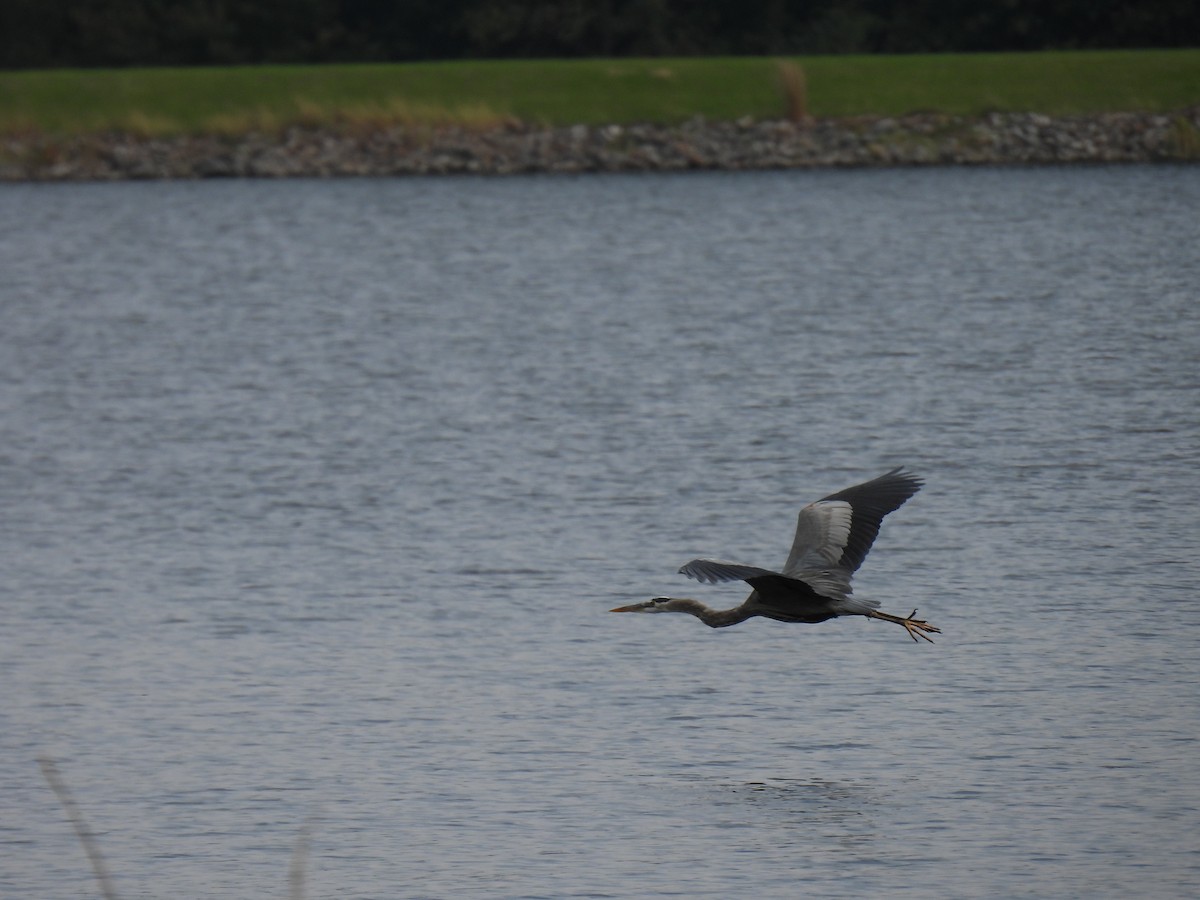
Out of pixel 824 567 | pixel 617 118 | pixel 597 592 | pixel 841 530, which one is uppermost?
pixel 841 530

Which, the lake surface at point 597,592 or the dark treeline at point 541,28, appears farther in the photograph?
the dark treeline at point 541,28

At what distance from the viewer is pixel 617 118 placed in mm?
44469

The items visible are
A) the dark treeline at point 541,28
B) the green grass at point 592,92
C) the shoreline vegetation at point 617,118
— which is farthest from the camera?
the dark treeline at point 541,28

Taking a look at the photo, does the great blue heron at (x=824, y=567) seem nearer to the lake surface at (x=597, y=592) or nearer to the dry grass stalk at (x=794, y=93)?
the lake surface at (x=597, y=592)

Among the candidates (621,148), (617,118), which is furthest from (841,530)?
(617,118)

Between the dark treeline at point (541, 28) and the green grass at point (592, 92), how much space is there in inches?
409

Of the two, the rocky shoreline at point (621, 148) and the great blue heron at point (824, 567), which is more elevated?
the great blue heron at point (824, 567)

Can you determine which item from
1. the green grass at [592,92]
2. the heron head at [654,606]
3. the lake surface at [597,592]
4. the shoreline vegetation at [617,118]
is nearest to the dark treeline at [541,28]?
the shoreline vegetation at [617,118]

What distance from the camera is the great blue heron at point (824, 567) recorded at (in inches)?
367

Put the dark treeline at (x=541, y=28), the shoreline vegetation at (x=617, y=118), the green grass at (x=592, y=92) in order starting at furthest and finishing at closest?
the dark treeline at (x=541, y=28)
the green grass at (x=592, y=92)
the shoreline vegetation at (x=617, y=118)

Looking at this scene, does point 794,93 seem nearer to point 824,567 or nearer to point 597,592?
point 597,592

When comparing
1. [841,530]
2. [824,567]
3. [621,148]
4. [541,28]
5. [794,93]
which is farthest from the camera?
[541,28]

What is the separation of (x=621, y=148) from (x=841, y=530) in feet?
116

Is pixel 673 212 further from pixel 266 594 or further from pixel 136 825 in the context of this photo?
pixel 136 825
